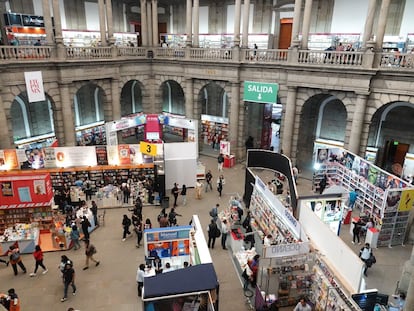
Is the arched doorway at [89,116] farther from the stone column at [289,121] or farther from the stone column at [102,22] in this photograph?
the stone column at [289,121]

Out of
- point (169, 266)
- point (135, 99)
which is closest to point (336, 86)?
point (169, 266)

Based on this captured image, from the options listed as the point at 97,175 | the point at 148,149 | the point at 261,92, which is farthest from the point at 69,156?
the point at 261,92

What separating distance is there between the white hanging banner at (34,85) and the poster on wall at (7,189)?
21.9ft

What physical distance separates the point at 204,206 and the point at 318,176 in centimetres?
771

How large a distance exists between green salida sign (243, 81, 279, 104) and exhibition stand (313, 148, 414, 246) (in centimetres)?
473

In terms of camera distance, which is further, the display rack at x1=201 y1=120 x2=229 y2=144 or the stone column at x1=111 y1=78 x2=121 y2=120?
the display rack at x1=201 y1=120 x2=229 y2=144

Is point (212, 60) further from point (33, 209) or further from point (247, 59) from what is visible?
point (33, 209)

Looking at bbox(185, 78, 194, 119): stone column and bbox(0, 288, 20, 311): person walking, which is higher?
bbox(185, 78, 194, 119): stone column

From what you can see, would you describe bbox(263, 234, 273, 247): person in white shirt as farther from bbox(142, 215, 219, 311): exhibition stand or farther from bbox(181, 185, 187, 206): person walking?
bbox(181, 185, 187, 206): person walking

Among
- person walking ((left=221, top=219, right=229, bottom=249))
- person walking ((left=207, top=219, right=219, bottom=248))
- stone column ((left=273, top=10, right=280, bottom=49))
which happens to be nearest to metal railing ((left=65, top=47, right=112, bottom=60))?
stone column ((left=273, top=10, right=280, bottom=49))

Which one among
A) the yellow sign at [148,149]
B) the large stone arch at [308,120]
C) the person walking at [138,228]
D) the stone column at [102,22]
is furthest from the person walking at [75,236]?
the stone column at [102,22]

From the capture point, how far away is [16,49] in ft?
67.1

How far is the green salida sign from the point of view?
2256 centimetres

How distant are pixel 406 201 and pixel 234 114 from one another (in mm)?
13163
